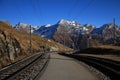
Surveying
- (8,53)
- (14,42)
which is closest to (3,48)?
(8,53)

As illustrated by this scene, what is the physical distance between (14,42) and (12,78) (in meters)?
50.5

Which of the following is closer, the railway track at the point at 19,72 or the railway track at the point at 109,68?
the railway track at the point at 19,72

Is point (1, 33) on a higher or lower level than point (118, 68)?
higher

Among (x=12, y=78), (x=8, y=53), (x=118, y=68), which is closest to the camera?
(x=12, y=78)

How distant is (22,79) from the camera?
16.8 m

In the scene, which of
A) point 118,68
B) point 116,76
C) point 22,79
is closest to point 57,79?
point 22,79

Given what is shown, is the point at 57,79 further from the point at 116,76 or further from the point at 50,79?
the point at 116,76

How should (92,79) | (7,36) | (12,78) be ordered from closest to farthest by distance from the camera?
(12,78)
(92,79)
(7,36)

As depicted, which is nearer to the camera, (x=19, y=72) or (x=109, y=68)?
(x=19, y=72)

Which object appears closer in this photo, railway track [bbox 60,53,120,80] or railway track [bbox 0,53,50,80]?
railway track [bbox 0,53,50,80]

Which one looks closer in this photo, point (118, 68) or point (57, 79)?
point (57, 79)

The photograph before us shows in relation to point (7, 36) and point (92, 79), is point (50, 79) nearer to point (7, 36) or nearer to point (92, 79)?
point (92, 79)

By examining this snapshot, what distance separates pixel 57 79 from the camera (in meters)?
17.2

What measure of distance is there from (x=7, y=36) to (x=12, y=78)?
143 ft
